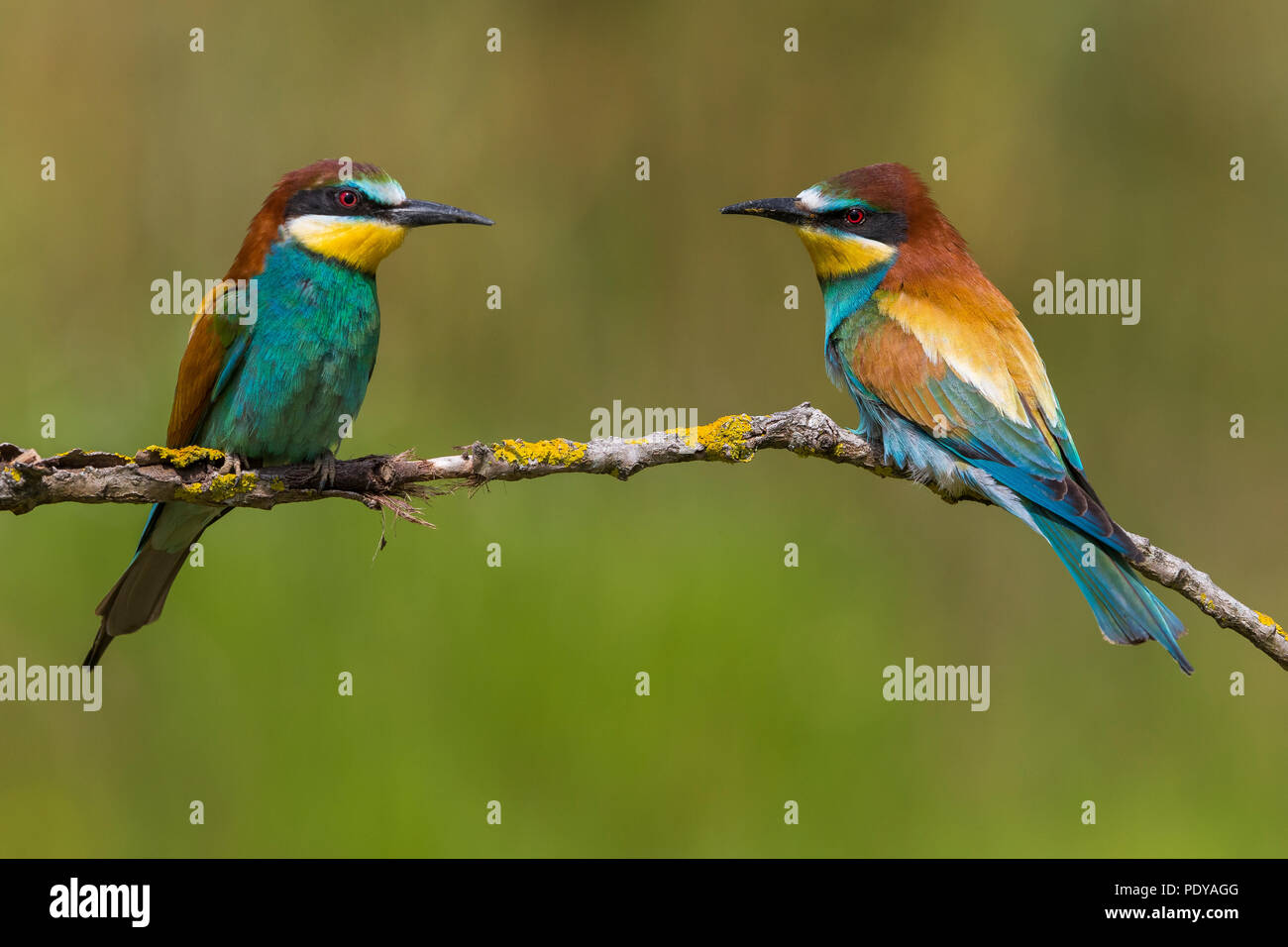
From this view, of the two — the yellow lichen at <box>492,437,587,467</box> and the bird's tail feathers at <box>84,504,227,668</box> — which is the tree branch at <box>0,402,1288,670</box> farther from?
the bird's tail feathers at <box>84,504,227,668</box>

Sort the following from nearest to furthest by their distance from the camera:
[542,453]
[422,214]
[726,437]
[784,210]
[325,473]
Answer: [542,453]
[726,437]
[325,473]
[422,214]
[784,210]

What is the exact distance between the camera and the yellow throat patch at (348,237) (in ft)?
8.33

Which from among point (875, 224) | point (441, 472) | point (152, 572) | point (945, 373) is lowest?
point (152, 572)

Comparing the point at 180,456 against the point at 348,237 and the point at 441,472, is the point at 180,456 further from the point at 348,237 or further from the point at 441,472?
the point at 348,237

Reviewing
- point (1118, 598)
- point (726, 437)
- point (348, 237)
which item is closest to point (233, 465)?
point (348, 237)

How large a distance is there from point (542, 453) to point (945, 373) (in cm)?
106

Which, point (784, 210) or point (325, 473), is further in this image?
point (784, 210)

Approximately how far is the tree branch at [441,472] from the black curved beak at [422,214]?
543mm

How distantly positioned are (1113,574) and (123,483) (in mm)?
1805

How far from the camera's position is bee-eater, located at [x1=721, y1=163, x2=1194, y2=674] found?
242cm

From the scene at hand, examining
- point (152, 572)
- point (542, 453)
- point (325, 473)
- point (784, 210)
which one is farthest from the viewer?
point (784, 210)

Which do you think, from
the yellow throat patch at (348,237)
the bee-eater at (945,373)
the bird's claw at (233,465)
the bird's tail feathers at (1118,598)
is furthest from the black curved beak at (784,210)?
the bird's claw at (233,465)

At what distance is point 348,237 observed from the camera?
2.55m

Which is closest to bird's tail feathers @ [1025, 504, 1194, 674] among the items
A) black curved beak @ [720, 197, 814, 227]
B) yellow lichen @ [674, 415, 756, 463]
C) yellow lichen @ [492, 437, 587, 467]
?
yellow lichen @ [674, 415, 756, 463]
